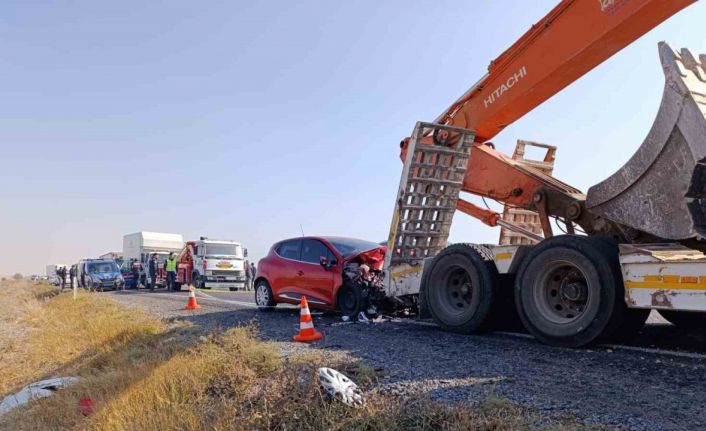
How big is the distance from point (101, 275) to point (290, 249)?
74.4 feet

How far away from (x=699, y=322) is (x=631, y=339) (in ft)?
4.06

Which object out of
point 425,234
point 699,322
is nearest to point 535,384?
point 699,322

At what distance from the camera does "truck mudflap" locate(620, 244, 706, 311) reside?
504cm

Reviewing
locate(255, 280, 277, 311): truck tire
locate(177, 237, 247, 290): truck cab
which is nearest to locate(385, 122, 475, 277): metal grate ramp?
locate(255, 280, 277, 311): truck tire

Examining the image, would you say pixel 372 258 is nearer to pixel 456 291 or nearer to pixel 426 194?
pixel 426 194

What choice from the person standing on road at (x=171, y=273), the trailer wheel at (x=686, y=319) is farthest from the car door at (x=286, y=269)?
the person standing on road at (x=171, y=273)

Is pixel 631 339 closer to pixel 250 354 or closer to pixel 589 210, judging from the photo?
pixel 589 210

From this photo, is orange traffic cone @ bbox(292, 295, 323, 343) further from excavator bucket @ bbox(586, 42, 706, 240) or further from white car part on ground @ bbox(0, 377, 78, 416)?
excavator bucket @ bbox(586, 42, 706, 240)

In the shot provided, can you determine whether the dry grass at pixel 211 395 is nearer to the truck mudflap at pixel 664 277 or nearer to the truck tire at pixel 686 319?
the truck mudflap at pixel 664 277

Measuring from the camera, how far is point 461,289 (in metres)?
7.59

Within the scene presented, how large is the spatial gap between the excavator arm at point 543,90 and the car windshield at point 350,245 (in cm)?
202

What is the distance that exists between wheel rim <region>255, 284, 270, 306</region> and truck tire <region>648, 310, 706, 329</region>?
736 centimetres

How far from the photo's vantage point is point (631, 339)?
630 centimetres

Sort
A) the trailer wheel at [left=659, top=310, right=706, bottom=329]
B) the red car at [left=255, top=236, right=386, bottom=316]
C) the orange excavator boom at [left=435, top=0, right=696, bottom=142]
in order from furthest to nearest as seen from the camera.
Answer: the red car at [left=255, top=236, right=386, bottom=316] < the trailer wheel at [left=659, top=310, right=706, bottom=329] < the orange excavator boom at [left=435, top=0, right=696, bottom=142]
